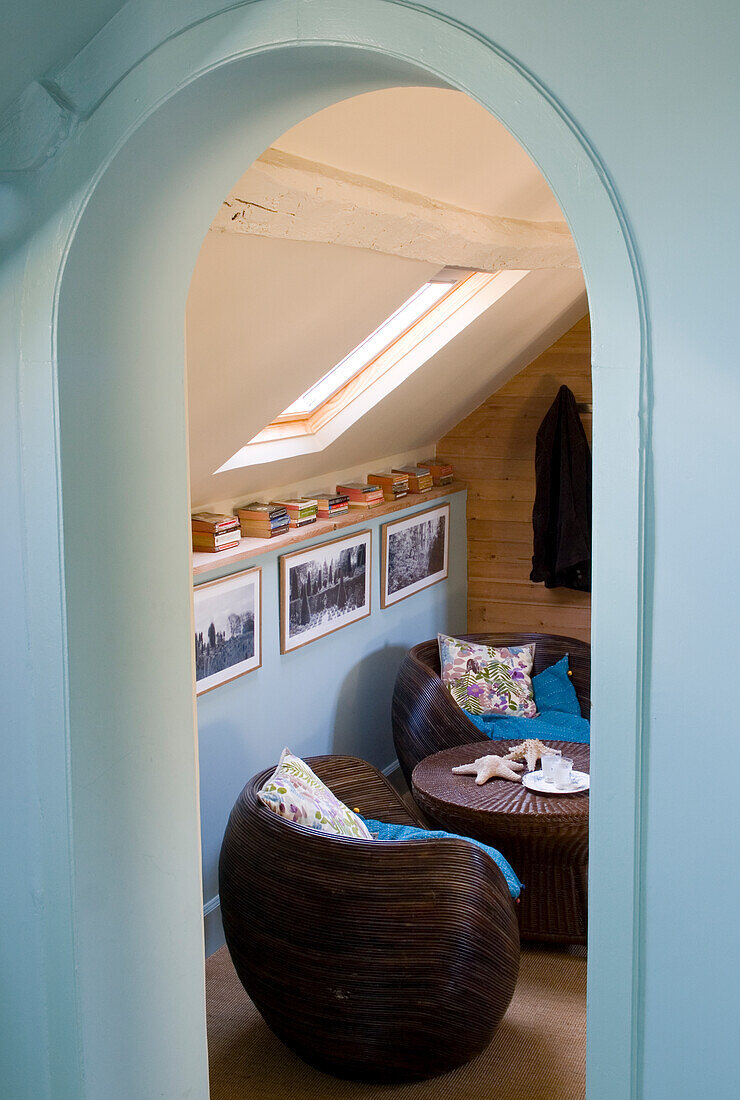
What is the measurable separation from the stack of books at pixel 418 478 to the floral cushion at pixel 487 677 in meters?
0.76

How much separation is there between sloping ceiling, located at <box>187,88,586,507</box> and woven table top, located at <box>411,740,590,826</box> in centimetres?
127

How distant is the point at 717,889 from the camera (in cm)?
120

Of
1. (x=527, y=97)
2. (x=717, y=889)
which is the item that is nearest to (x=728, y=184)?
(x=527, y=97)

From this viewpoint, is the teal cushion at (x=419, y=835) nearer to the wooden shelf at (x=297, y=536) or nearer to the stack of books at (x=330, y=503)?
the wooden shelf at (x=297, y=536)

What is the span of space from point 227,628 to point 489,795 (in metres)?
1.10

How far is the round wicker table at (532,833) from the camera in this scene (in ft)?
11.7

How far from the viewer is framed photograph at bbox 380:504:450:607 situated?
510cm

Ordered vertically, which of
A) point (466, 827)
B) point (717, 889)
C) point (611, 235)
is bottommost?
point (466, 827)

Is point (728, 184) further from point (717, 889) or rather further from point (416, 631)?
point (416, 631)

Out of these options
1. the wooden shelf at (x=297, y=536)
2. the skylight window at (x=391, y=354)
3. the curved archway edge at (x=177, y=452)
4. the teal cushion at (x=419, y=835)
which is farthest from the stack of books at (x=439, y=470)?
the curved archway edge at (x=177, y=452)

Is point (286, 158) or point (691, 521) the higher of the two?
point (286, 158)

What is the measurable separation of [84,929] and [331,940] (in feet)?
4.06

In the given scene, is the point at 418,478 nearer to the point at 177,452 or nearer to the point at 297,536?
the point at 297,536

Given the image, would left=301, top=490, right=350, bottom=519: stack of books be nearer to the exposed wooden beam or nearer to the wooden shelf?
the wooden shelf
